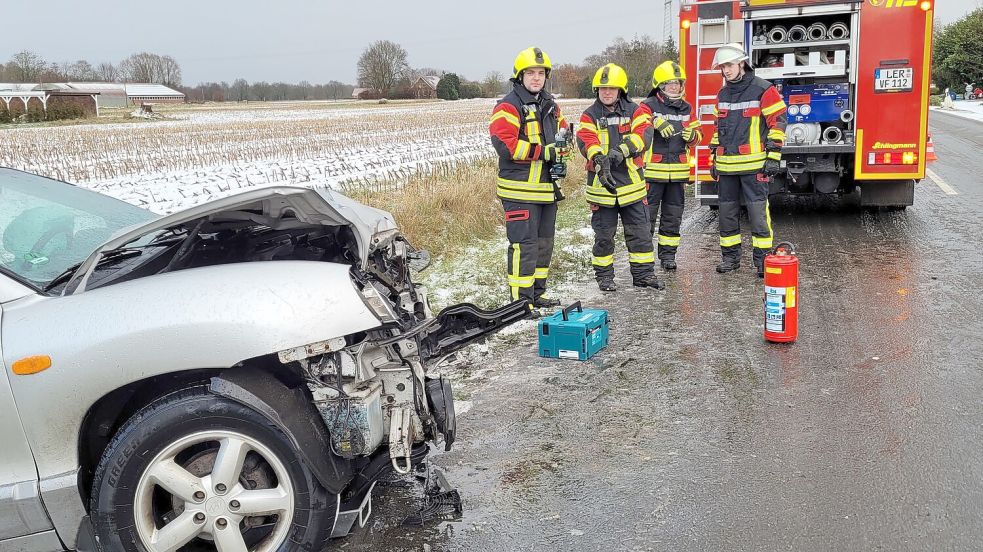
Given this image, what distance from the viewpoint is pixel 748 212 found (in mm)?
7973

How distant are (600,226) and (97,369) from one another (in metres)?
5.42

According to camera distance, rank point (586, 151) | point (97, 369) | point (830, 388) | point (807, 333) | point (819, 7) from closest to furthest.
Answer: point (97, 369) < point (830, 388) < point (807, 333) < point (586, 151) < point (819, 7)

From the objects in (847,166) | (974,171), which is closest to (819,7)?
(847,166)

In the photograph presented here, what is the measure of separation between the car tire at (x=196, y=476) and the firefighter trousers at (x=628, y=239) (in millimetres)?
4951

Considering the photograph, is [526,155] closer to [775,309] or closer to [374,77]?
[775,309]

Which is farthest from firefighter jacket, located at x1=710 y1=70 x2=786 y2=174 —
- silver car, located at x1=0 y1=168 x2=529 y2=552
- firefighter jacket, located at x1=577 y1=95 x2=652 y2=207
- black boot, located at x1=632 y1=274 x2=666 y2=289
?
silver car, located at x1=0 y1=168 x2=529 y2=552

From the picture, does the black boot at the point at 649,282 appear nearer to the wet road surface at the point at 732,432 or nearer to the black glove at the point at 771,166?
the wet road surface at the point at 732,432

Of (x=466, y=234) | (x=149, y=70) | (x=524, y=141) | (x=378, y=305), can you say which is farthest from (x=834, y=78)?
(x=149, y=70)

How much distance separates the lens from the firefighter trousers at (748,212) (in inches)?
315

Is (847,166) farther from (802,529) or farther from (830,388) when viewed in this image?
(802,529)

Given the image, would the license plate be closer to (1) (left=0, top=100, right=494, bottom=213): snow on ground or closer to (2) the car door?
(1) (left=0, top=100, right=494, bottom=213): snow on ground

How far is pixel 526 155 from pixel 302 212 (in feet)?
11.4

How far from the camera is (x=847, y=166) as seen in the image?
10.3 metres

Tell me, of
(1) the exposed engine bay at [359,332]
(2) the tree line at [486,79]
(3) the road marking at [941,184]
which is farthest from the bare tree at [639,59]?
(1) the exposed engine bay at [359,332]
